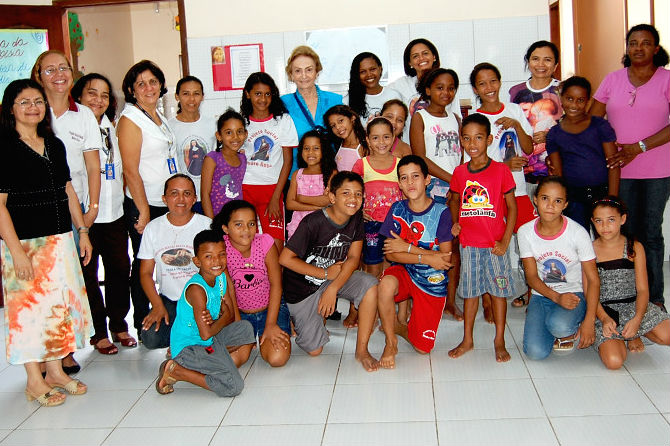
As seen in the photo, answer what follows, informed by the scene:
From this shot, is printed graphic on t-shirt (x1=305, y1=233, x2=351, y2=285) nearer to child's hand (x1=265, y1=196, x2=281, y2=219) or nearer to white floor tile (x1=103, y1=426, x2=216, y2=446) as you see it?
child's hand (x1=265, y1=196, x2=281, y2=219)

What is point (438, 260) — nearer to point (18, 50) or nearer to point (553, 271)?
point (553, 271)

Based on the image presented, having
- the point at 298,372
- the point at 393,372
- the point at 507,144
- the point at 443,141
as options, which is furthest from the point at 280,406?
the point at 507,144

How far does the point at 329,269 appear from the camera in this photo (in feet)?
10.4

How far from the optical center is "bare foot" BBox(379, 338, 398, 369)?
3.02m

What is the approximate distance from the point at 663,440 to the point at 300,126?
2.46 m

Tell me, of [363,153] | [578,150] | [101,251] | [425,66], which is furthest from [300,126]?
[578,150]

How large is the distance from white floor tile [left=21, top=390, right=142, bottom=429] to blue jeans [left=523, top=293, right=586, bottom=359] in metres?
1.81

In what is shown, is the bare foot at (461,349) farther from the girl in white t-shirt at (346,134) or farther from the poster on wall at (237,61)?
the poster on wall at (237,61)

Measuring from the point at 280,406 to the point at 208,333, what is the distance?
1.55 feet

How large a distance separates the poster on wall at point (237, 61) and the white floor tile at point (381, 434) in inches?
126

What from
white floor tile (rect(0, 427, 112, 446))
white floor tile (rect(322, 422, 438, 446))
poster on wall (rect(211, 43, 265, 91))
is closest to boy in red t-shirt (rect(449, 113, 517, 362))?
white floor tile (rect(322, 422, 438, 446))

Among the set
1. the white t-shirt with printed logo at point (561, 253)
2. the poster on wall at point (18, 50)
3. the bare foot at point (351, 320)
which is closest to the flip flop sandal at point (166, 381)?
the bare foot at point (351, 320)

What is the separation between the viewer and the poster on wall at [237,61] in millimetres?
4922

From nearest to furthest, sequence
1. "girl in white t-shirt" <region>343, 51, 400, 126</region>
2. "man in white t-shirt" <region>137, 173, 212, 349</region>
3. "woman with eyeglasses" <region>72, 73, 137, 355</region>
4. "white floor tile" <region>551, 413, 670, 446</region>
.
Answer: "white floor tile" <region>551, 413, 670, 446</region>
"man in white t-shirt" <region>137, 173, 212, 349</region>
"woman with eyeglasses" <region>72, 73, 137, 355</region>
"girl in white t-shirt" <region>343, 51, 400, 126</region>
